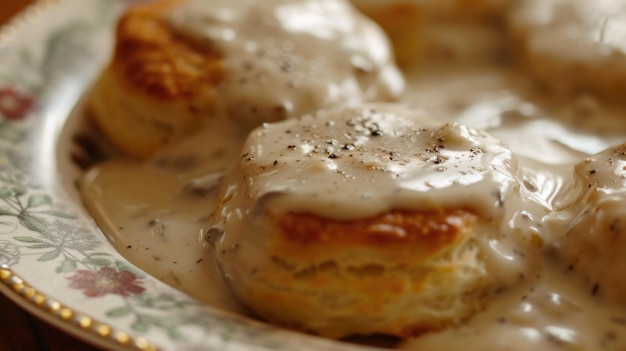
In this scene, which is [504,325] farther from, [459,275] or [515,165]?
[515,165]

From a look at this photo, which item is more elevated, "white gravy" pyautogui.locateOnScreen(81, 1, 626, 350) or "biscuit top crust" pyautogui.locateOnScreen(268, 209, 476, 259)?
"biscuit top crust" pyautogui.locateOnScreen(268, 209, 476, 259)

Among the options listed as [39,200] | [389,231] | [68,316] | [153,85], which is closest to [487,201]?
[389,231]

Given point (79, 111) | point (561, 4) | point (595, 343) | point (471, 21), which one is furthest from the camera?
point (471, 21)

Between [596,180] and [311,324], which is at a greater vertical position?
[596,180]

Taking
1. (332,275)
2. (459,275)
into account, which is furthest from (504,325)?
(332,275)

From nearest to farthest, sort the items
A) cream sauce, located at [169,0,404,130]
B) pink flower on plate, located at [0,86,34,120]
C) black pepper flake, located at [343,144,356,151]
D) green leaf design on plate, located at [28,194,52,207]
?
black pepper flake, located at [343,144,356,151]
green leaf design on plate, located at [28,194,52,207]
cream sauce, located at [169,0,404,130]
pink flower on plate, located at [0,86,34,120]

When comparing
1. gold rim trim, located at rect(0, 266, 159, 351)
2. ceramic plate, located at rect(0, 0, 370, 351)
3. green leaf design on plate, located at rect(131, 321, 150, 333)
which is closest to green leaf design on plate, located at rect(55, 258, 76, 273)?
ceramic plate, located at rect(0, 0, 370, 351)

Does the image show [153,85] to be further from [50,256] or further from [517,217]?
[517,217]

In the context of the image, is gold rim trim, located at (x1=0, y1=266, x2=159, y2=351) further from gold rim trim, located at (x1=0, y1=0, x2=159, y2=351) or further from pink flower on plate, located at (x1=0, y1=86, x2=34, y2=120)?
pink flower on plate, located at (x1=0, y1=86, x2=34, y2=120)
